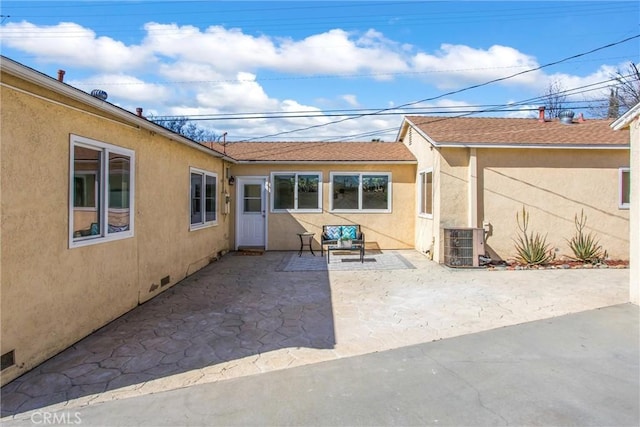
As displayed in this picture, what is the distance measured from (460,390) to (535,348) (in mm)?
1596

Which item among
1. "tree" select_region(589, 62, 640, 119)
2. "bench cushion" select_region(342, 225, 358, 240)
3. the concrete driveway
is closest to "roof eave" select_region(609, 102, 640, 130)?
the concrete driveway

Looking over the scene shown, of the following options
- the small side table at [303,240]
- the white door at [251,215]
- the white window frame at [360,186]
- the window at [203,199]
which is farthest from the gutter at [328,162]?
the small side table at [303,240]

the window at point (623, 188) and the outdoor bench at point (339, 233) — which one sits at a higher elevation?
the window at point (623, 188)

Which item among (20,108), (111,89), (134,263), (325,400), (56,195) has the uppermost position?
(111,89)

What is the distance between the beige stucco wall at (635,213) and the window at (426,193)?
493 cm

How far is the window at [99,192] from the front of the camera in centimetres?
470

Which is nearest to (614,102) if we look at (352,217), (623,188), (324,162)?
(623,188)

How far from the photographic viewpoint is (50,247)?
4195 millimetres

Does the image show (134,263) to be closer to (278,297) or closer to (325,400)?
(278,297)

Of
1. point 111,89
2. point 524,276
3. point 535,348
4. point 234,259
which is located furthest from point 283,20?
point 535,348

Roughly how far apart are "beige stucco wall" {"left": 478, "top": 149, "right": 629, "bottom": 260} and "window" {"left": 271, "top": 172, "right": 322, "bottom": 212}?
520cm

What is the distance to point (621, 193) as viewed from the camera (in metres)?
10.3

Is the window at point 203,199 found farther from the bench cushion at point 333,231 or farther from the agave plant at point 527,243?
the agave plant at point 527,243

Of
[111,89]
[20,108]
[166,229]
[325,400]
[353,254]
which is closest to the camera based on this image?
[325,400]
